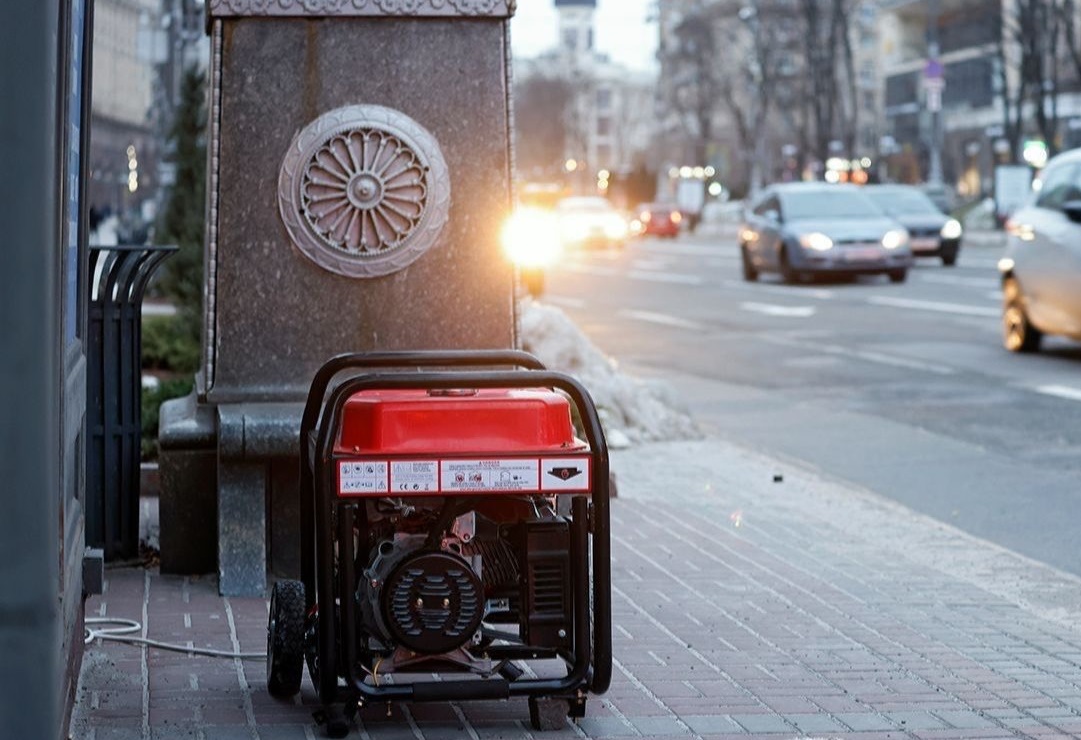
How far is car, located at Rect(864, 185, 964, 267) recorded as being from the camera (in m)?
38.7

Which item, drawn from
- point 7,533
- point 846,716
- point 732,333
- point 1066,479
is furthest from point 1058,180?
point 7,533

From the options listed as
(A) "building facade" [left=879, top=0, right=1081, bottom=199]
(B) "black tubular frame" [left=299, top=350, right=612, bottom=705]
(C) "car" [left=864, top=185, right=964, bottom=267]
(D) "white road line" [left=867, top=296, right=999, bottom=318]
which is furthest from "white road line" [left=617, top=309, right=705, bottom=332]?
(A) "building facade" [left=879, top=0, right=1081, bottom=199]

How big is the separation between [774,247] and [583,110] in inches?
5497

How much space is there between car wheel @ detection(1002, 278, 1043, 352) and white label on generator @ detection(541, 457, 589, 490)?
1400 centimetres

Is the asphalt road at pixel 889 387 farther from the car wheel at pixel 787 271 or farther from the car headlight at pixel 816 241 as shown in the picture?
the car headlight at pixel 816 241

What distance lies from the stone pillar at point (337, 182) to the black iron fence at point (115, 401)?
265 millimetres

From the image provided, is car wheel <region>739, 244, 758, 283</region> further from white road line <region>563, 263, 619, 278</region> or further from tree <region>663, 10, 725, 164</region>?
tree <region>663, 10, 725, 164</region>

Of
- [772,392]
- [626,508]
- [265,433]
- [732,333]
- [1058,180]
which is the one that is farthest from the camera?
[732,333]

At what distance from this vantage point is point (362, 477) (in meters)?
4.94

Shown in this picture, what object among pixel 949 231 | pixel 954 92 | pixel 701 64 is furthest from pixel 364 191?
pixel 954 92

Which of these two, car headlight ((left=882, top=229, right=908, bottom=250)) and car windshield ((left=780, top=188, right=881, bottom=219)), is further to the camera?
car windshield ((left=780, top=188, right=881, bottom=219))

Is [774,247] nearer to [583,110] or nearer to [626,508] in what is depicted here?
[626,508]

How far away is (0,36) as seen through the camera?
3.97 metres

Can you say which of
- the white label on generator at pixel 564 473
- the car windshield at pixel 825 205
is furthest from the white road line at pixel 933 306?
the white label on generator at pixel 564 473
